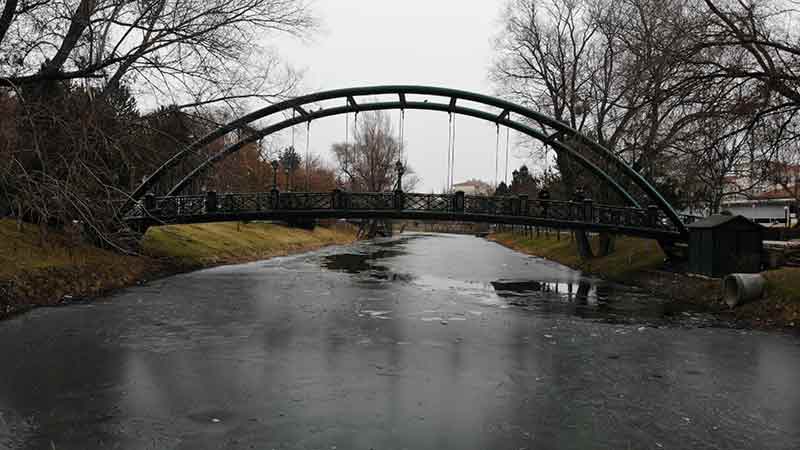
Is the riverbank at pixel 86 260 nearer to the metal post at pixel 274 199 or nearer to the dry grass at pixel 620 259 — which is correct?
the metal post at pixel 274 199

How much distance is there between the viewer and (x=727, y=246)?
2195 centimetres

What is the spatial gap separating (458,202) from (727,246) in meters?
13.0

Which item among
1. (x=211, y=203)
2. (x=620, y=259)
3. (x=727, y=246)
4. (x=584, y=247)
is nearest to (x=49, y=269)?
(x=211, y=203)

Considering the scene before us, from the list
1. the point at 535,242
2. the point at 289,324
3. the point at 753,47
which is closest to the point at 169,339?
the point at 289,324

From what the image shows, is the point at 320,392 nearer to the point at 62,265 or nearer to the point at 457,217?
the point at 62,265

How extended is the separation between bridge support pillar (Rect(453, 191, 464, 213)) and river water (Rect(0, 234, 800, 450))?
37.6ft

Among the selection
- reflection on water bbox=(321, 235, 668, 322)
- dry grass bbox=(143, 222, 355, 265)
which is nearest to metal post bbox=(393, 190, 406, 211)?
reflection on water bbox=(321, 235, 668, 322)

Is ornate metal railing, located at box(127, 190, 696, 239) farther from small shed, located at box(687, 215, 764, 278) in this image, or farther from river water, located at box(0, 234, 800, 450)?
river water, located at box(0, 234, 800, 450)

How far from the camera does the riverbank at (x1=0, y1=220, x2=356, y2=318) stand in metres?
17.0

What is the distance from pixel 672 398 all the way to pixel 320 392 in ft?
18.7

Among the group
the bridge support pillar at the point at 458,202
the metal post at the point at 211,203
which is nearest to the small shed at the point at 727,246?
the bridge support pillar at the point at 458,202

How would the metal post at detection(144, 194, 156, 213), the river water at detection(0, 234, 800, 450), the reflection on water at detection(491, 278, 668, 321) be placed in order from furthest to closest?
the metal post at detection(144, 194, 156, 213)
the reflection on water at detection(491, 278, 668, 321)
the river water at detection(0, 234, 800, 450)

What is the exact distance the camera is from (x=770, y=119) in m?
16.2

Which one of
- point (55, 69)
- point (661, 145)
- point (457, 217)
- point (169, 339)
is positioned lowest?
point (169, 339)
